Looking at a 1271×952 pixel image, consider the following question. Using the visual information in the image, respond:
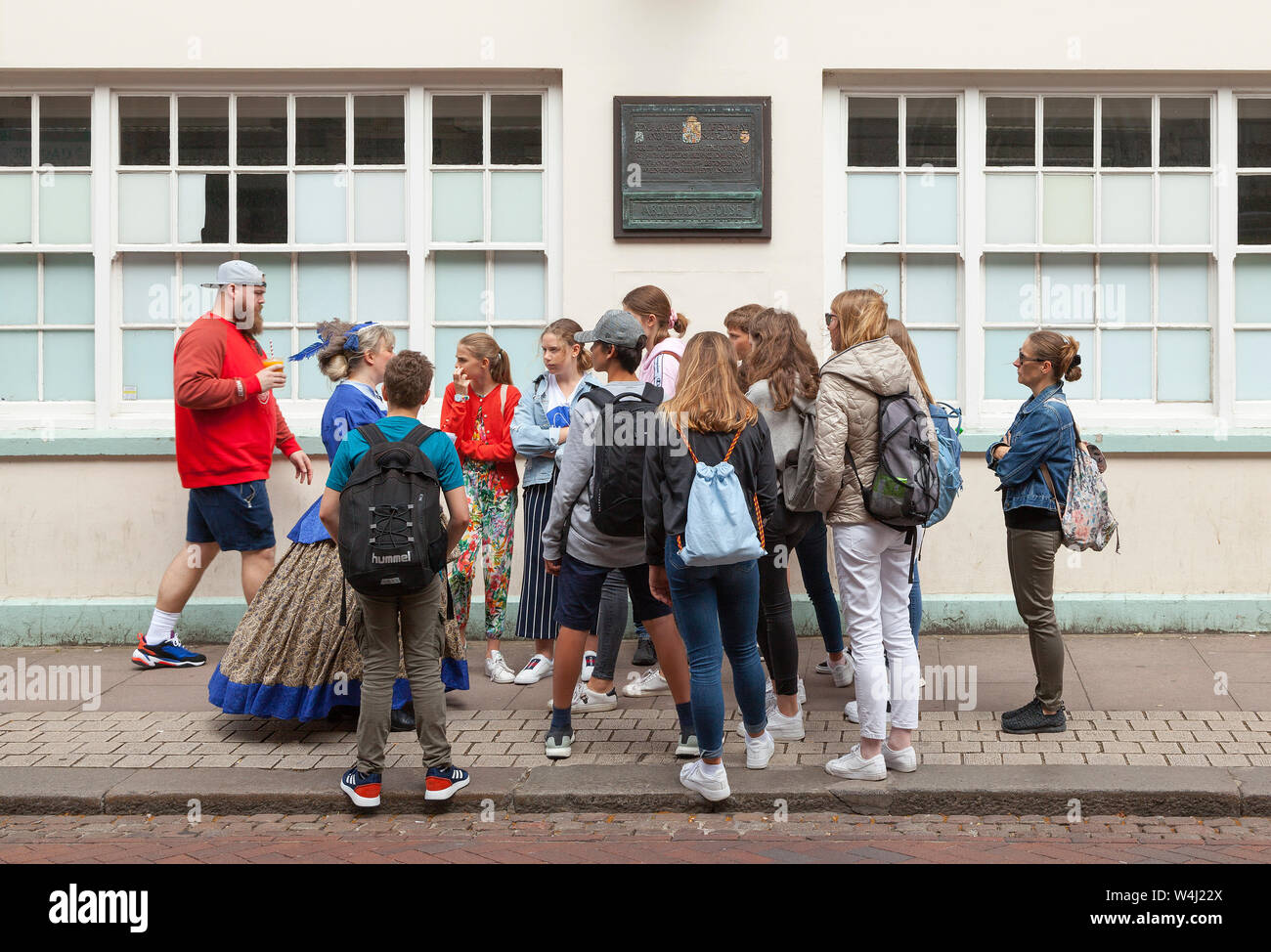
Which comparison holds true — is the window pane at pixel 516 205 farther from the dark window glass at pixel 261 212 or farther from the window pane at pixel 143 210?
the window pane at pixel 143 210

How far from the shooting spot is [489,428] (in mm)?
7492

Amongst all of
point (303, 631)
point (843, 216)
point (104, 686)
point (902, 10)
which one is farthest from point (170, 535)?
point (902, 10)

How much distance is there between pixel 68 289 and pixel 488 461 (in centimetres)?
321

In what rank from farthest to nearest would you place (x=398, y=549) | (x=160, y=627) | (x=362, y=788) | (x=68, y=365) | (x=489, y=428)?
1. (x=68, y=365)
2. (x=160, y=627)
3. (x=489, y=428)
4. (x=362, y=788)
5. (x=398, y=549)

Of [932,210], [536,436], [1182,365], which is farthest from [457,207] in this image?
[1182,365]

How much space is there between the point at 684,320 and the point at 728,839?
10.5 ft

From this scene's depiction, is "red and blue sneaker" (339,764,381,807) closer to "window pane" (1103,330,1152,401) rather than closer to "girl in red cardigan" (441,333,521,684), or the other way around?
"girl in red cardigan" (441,333,521,684)

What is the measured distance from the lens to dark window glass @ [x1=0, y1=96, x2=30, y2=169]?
8.66m

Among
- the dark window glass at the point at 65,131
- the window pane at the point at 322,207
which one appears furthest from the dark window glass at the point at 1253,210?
the dark window glass at the point at 65,131

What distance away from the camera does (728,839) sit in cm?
518

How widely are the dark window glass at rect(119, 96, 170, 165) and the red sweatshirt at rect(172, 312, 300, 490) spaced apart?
1.52 metres

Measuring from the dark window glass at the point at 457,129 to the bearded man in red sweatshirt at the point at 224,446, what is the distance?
1.51 meters

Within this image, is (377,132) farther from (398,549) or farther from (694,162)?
(398,549)

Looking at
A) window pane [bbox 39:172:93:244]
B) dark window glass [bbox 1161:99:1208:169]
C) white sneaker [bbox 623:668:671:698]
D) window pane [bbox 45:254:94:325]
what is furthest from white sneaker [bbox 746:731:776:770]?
window pane [bbox 39:172:93:244]
